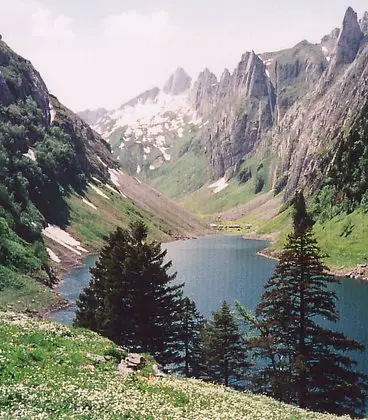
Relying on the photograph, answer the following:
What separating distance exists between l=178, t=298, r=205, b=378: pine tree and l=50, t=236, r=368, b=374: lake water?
731 inches

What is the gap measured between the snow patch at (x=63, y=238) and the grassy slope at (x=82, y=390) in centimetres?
10856

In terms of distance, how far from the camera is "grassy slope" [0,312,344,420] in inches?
697

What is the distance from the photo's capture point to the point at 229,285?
10106 centimetres

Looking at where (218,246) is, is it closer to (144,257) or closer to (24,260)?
(24,260)

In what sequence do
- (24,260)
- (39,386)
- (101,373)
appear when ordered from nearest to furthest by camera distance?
(39,386)
(101,373)
(24,260)

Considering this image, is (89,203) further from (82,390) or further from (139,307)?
(82,390)

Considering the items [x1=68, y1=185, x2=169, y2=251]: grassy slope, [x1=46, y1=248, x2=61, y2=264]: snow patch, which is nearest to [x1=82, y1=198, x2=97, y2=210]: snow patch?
[x1=68, y1=185, x2=169, y2=251]: grassy slope

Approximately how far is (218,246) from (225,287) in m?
95.0

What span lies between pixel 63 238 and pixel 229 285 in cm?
6365

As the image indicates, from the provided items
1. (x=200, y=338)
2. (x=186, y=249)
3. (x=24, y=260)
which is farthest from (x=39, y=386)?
(x=186, y=249)

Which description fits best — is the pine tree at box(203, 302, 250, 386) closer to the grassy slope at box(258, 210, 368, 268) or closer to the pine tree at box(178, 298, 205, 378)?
the pine tree at box(178, 298, 205, 378)

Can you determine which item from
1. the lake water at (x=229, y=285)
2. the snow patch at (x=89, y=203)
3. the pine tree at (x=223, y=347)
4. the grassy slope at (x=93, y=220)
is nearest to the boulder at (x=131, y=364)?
the pine tree at (x=223, y=347)

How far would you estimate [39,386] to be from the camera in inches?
784

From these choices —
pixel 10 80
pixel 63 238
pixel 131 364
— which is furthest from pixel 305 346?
pixel 10 80
